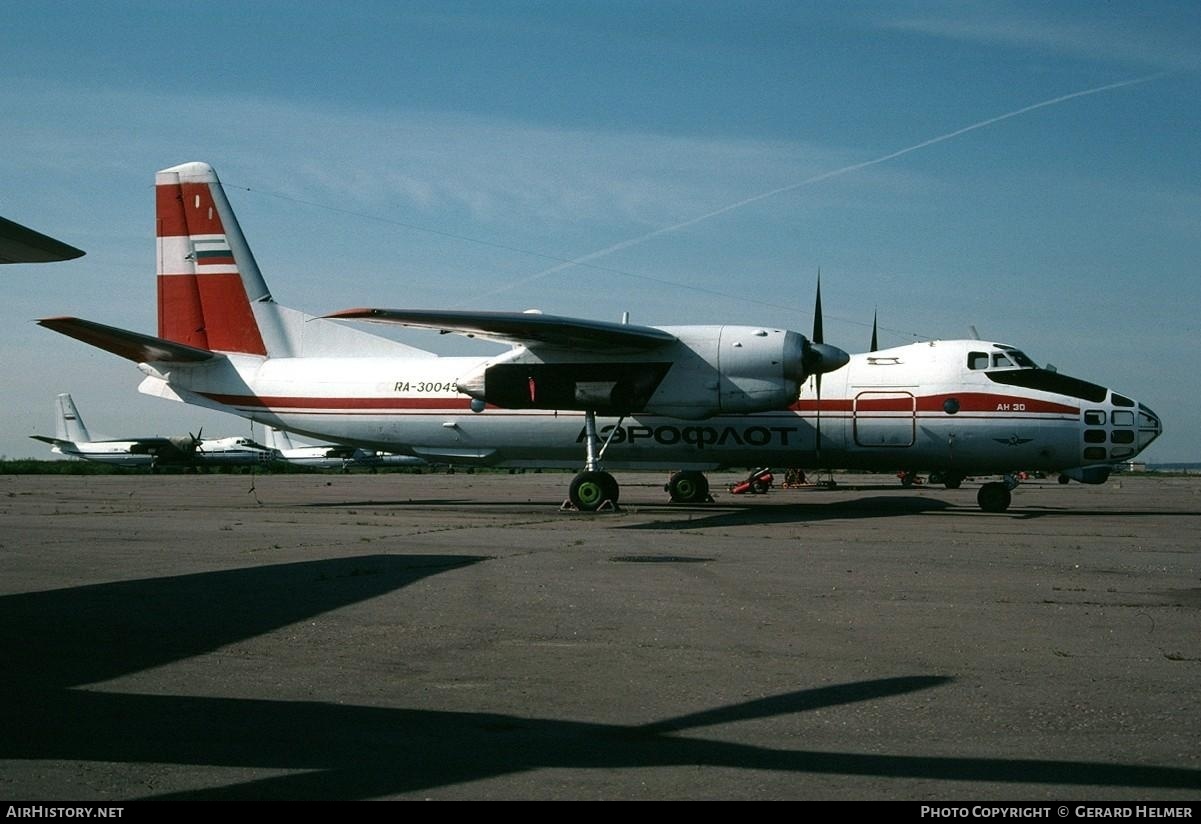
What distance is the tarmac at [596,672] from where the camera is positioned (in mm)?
4566

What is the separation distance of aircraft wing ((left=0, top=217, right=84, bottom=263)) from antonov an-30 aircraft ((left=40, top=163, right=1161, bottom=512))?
1153 centimetres

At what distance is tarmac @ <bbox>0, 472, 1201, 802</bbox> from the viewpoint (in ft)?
15.0

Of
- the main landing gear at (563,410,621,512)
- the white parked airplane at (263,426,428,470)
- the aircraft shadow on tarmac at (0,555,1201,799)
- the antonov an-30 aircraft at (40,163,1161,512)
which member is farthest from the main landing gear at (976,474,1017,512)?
the white parked airplane at (263,426,428,470)

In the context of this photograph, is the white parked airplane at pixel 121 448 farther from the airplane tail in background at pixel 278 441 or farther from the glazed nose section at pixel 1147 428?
the glazed nose section at pixel 1147 428

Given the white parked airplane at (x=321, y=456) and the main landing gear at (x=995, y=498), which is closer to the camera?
the main landing gear at (x=995, y=498)

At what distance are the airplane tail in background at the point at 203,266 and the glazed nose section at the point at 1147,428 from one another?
21510 mm

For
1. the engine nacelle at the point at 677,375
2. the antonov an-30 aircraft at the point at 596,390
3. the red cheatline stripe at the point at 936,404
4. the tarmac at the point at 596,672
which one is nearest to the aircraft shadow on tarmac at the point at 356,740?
the tarmac at the point at 596,672

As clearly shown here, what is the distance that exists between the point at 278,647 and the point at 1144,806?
550cm

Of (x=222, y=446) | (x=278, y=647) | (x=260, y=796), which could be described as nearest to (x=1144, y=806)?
(x=260, y=796)

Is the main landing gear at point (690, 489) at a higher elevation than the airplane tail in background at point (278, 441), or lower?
lower

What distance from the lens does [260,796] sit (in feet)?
13.9

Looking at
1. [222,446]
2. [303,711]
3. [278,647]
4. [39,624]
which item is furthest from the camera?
[222,446]

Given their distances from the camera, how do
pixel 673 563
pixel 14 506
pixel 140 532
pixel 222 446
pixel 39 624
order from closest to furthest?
1. pixel 39 624
2. pixel 673 563
3. pixel 140 532
4. pixel 14 506
5. pixel 222 446

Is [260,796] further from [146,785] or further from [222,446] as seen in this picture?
[222,446]
